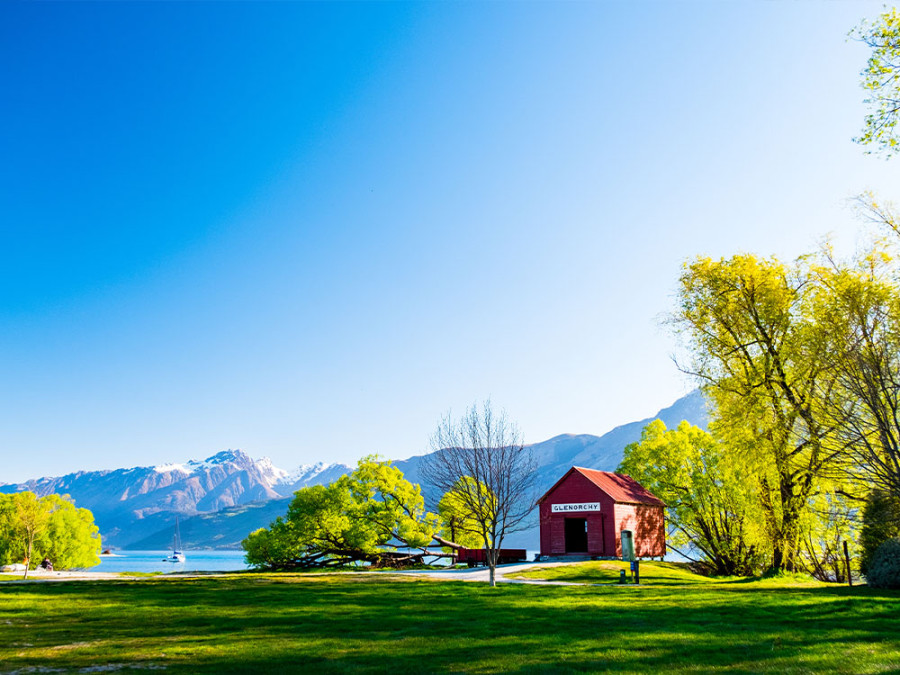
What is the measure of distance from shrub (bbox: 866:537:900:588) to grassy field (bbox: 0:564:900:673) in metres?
1.24

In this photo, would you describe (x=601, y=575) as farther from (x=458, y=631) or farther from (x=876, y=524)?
(x=458, y=631)

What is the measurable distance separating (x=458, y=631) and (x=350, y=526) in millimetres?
36828

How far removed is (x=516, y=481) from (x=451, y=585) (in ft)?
26.8

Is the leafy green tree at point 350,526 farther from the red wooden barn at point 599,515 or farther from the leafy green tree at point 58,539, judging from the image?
the leafy green tree at point 58,539

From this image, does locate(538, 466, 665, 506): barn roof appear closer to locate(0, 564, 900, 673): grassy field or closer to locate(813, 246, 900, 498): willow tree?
locate(0, 564, 900, 673): grassy field

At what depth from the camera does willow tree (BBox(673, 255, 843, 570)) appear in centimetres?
2838

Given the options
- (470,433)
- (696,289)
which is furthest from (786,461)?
(470,433)

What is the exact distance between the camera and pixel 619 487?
48344 mm

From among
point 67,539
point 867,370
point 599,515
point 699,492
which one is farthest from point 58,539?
point 867,370

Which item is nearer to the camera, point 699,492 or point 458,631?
point 458,631

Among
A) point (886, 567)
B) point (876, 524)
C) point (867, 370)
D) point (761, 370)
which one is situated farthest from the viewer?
point (761, 370)

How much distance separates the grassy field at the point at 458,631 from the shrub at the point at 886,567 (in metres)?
1.24

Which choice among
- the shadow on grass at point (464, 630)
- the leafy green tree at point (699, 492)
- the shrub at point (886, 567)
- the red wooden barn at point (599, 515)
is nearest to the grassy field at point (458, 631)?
the shadow on grass at point (464, 630)

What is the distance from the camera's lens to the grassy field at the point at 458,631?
10.1 m
